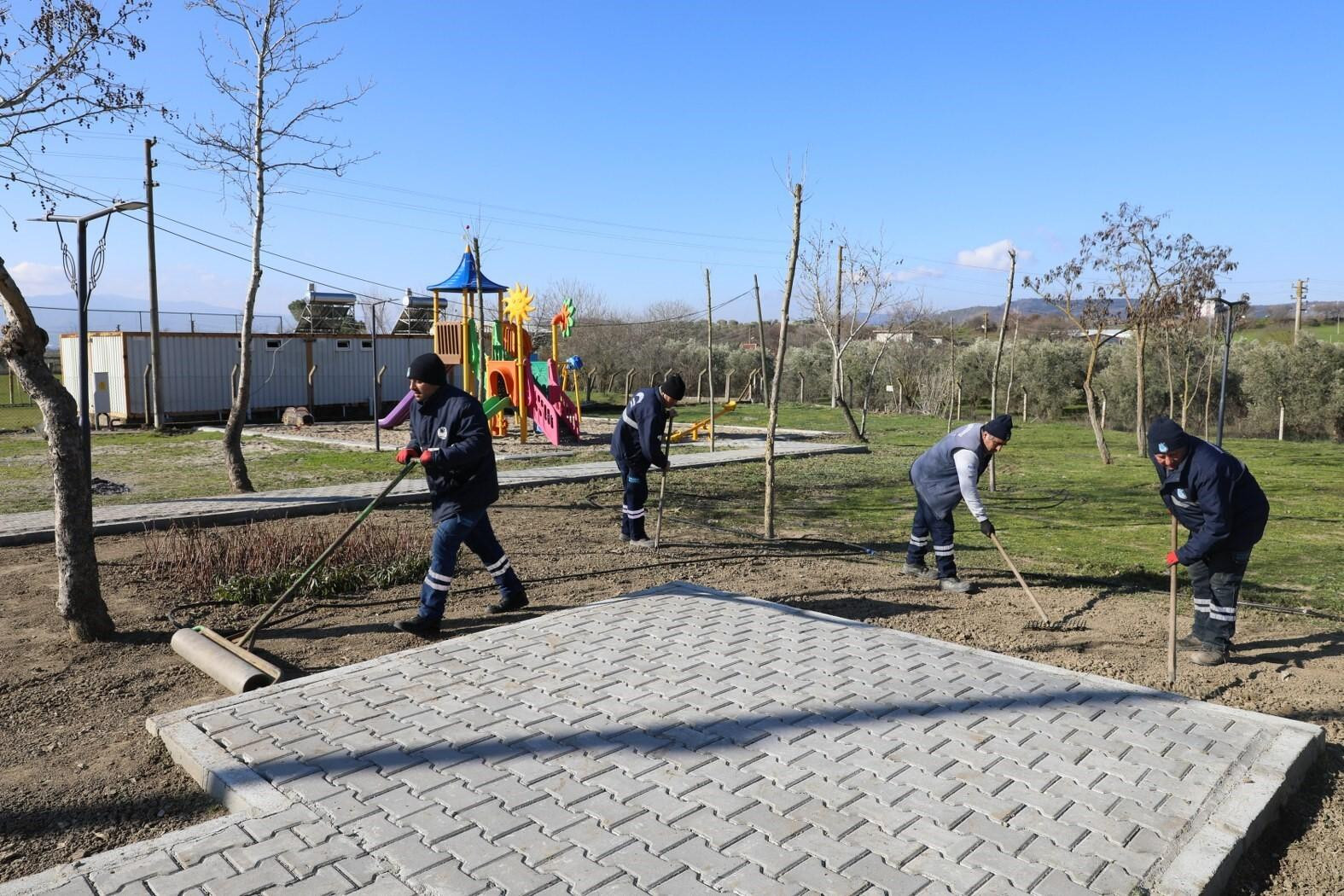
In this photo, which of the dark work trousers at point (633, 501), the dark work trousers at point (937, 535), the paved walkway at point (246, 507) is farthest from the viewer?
the paved walkway at point (246, 507)

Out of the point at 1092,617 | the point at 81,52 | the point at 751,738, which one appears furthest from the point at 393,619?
the point at 1092,617

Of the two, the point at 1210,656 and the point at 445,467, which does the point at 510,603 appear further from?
the point at 1210,656

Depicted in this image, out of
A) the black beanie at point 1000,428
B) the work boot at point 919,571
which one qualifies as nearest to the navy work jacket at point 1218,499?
the black beanie at point 1000,428

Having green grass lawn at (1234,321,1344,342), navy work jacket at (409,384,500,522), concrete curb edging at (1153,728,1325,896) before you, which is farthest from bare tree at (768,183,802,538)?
green grass lawn at (1234,321,1344,342)

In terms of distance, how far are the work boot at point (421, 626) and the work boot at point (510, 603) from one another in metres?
0.58

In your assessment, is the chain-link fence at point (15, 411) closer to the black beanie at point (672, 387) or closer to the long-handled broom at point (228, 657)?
the black beanie at point (672, 387)

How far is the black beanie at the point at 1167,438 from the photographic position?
550cm

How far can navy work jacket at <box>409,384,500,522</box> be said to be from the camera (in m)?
5.93

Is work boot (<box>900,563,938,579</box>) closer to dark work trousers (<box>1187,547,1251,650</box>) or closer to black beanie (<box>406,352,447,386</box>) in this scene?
dark work trousers (<box>1187,547,1251,650</box>)

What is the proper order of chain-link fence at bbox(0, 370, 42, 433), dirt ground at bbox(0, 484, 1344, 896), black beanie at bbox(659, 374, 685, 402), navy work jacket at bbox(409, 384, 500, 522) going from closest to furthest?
dirt ground at bbox(0, 484, 1344, 896), navy work jacket at bbox(409, 384, 500, 522), black beanie at bbox(659, 374, 685, 402), chain-link fence at bbox(0, 370, 42, 433)

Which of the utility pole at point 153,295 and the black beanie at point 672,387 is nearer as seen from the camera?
the black beanie at point 672,387

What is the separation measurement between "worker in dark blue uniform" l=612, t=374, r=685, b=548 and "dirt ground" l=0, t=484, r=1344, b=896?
33 centimetres

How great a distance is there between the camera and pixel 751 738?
4.27m

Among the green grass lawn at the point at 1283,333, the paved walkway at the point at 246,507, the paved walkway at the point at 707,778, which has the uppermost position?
the green grass lawn at the point at 1283,333
